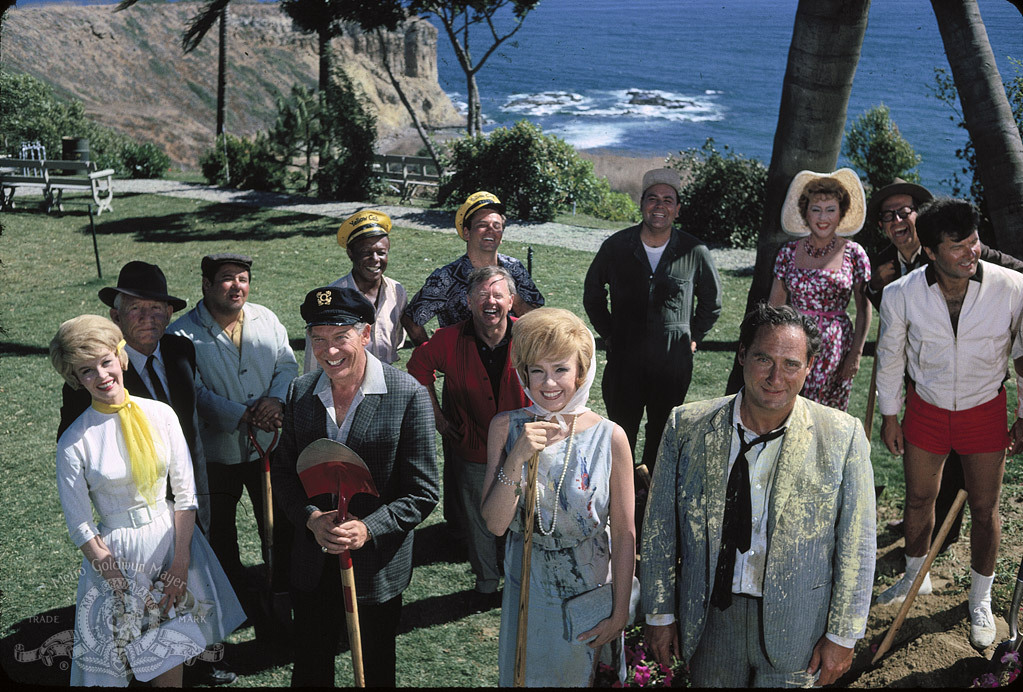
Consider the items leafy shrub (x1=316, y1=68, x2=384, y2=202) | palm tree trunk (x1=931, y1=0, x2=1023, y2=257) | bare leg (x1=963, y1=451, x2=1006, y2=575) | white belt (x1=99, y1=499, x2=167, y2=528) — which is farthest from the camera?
leafy shrub (x1=316, y1=68, x2=384, y2=202)

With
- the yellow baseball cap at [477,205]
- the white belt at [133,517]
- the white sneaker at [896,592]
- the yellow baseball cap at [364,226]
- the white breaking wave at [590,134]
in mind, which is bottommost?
the white sneaker at [896,592]

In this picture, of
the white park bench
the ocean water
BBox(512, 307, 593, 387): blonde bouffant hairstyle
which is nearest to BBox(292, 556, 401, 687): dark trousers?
BBox(512, 307, 593, 387): blonde bouffant hairstyle

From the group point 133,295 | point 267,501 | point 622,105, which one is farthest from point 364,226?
point 622,105

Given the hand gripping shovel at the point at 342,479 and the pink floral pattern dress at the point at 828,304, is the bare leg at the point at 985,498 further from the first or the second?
the hand gripping shovel at the point at 342,479

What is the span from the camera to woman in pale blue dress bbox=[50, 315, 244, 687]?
332 centimetres

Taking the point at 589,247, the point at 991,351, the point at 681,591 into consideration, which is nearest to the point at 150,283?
the point at 681,591

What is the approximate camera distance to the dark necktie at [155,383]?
392cm

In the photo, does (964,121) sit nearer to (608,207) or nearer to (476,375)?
(476,375)

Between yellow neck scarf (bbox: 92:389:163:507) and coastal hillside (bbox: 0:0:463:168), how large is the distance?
44356mm

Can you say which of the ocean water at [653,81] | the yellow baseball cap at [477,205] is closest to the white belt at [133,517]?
the yellow baseball cap at [477,205]

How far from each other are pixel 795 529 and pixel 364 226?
3069 millimetres

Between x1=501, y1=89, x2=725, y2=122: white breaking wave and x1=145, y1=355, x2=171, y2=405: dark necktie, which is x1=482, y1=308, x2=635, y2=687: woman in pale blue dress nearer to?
x1=145, y1=355, x2=171, y2=405: dark necktie

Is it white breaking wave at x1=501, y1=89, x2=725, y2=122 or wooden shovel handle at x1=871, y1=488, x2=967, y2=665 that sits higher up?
white breaking wave at x1=501, y1=89, x2=725, y2=122
